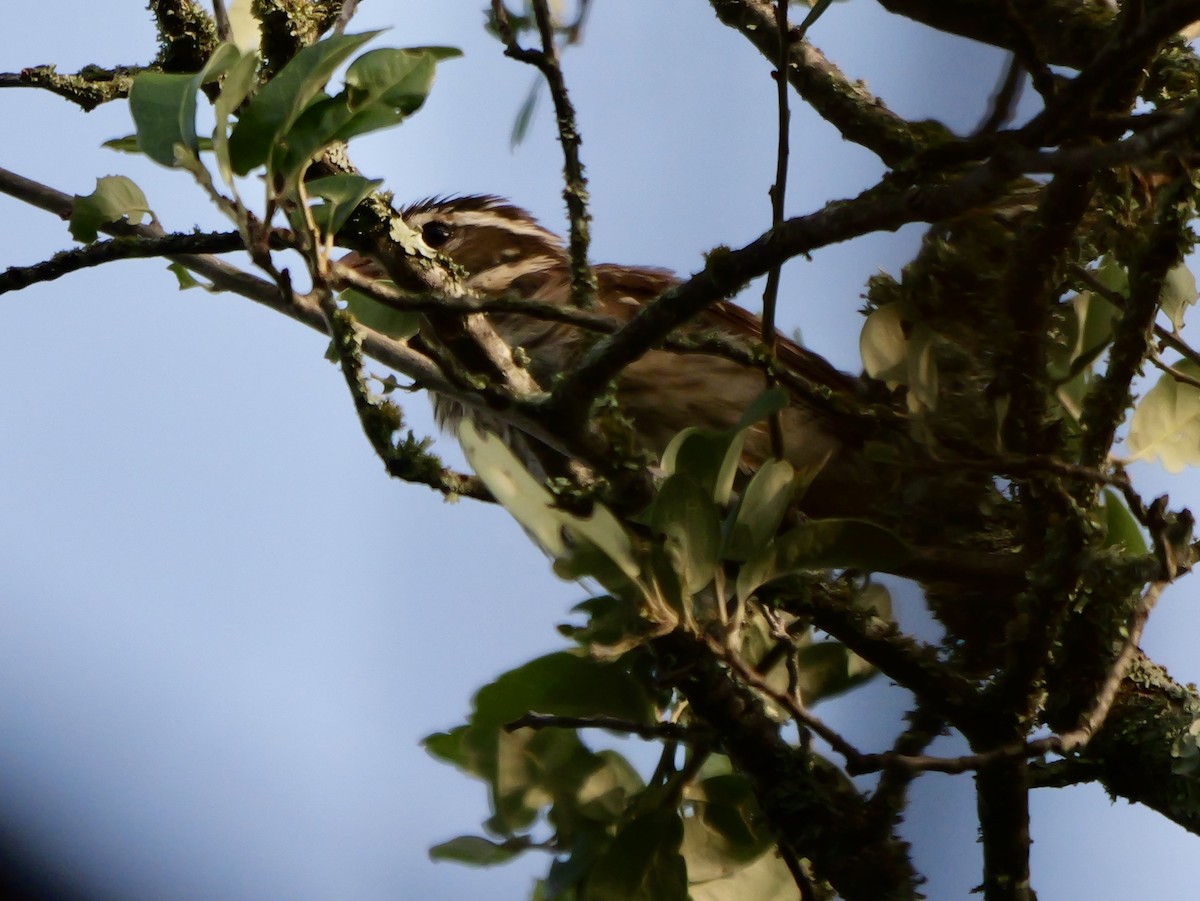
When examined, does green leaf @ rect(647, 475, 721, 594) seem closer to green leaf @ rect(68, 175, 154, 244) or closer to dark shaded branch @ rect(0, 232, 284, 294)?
dark shaded branch @ rect(0, 232, 284, 294)

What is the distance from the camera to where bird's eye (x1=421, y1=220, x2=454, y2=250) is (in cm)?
331

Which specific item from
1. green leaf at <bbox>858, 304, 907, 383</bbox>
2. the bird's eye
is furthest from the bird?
green leaf at <bbox>858, 304, 907, 383</bbox>

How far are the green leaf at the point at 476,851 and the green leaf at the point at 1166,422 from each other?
943mm

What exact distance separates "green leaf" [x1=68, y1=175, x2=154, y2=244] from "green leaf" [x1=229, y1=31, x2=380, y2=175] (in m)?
0.26

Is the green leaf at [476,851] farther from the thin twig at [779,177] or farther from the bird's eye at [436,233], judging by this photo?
the bird's eye at [436,233]

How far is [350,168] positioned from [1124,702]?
4.04 feet

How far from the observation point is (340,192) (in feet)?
4.50

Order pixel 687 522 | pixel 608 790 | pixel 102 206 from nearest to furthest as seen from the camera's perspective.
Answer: pixel 687 522 → pixel 608 790 → pixel 102 206

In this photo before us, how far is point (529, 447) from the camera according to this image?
Answer: 71.2 inches

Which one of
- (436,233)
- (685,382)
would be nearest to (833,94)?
(685,382)

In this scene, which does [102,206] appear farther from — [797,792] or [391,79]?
[797,792]

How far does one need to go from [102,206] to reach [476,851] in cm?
89

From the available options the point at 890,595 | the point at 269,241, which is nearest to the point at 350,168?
the point at 269,241

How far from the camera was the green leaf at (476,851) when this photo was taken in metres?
1.30
